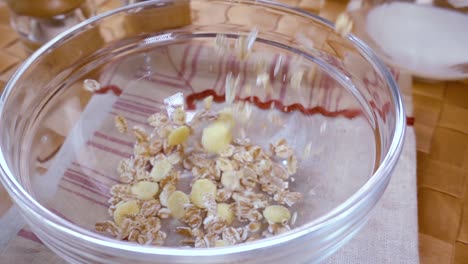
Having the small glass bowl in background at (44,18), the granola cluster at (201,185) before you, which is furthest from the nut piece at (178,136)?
the small glass bowl in background at (44,18)

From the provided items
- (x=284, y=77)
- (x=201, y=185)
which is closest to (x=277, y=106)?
(x=284, y=77)

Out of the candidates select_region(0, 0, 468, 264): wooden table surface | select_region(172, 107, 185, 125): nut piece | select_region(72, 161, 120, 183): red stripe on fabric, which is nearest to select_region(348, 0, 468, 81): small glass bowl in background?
select_region(0, 0, 468, 264): wooden table surface

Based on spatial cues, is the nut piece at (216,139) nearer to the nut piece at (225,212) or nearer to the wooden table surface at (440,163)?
the nut piece at (225,212)

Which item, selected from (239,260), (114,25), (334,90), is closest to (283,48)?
(334,90)

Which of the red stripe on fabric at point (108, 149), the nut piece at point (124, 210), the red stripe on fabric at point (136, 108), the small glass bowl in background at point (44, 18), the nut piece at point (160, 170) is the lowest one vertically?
the nut piece at point (124, 210)

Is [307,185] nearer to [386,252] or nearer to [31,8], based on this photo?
[386,252]

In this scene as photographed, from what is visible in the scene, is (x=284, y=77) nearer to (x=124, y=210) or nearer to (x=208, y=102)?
(x=208, y=102)

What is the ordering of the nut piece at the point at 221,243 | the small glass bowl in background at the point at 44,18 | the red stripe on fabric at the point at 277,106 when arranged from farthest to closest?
1. the small glass bowl in background at the point at 44,18
2. the red stripe on fabric at the point at 277,106
3. the nut piece at the point at 221,243

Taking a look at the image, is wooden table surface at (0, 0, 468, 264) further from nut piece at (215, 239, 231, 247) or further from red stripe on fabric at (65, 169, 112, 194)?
nut piece at (215, 239, 231, 247)
